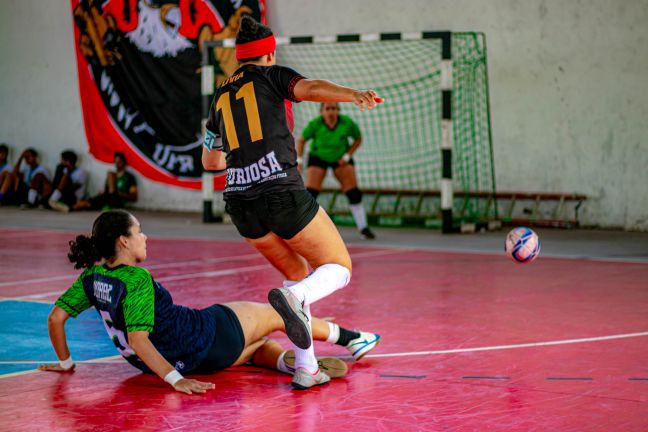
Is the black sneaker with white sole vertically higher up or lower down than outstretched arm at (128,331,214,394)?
higher up

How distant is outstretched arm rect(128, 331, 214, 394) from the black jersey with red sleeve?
3.24 feet

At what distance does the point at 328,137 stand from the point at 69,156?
351 inches

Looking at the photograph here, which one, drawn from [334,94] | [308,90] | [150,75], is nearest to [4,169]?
[150,75]

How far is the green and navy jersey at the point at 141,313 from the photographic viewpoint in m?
5.31

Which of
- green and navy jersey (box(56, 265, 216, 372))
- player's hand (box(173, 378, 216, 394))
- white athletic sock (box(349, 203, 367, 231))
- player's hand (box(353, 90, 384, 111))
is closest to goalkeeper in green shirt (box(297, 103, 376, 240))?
white athletic sock (box(349, 203, 367, 231))

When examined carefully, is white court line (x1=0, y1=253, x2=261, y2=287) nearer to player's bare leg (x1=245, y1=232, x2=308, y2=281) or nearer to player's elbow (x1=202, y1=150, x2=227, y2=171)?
player's elbow (x1=202, y1=150, x2=227, y2=171)

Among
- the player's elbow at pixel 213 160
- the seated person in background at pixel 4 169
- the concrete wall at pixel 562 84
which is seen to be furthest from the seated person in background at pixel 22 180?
the player's elbow at pixel 213 160

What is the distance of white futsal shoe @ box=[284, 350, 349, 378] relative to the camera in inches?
229

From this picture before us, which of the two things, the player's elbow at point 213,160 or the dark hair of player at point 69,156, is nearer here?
the player's elbow at point 213,160

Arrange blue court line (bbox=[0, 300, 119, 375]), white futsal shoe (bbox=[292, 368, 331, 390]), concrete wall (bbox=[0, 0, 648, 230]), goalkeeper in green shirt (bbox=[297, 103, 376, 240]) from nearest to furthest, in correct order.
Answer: white futsal shoe (bbox=[292, 368, 331, 390]) → blue court line (bbox=[0, 300, 119, 375]) → goalkeeper in green shirt (bbox=[297, 103, 376, 240]) → concrete wall (bbox=[0, 0, 648, 230])

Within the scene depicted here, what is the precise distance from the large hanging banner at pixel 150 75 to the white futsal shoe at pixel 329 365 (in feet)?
42.8

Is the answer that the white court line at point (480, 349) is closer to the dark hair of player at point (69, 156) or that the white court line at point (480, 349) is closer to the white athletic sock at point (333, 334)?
the white athletic sock at point (333, 334)

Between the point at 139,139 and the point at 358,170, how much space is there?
5109 mm

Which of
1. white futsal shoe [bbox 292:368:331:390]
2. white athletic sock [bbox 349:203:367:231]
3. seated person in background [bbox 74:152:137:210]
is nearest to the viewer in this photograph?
white futsal shoe [bbox 292:368:331:390]
